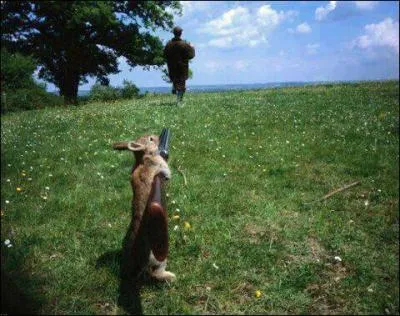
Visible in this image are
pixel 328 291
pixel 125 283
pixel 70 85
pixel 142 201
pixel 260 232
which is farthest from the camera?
pixel 260 232

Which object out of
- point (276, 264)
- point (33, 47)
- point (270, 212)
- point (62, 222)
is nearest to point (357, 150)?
point (270, 212)

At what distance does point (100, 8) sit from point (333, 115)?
12373mm

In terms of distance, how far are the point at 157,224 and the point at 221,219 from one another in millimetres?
3284

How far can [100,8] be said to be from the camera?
491cm

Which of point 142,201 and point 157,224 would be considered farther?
point 142,201

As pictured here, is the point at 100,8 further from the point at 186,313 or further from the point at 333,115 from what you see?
the point at 333,115

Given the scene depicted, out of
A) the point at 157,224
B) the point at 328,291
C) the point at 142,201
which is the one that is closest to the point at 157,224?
the point at 157,224

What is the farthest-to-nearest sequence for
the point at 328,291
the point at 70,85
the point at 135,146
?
the point at 70,85 → the point at 328,291 → the point at 135,146

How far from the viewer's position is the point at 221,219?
7.57m

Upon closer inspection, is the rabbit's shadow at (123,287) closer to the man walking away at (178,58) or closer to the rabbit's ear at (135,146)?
the rabbit's ear at (135,146)

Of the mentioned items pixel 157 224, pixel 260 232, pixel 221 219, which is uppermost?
pixel 157 224

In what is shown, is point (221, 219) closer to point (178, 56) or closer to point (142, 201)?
point (142, 201)

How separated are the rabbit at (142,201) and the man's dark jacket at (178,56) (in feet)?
48.0

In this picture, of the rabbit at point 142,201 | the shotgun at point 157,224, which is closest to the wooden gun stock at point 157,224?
the shotgun at point 157,224
